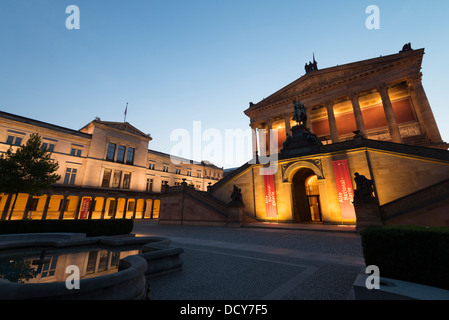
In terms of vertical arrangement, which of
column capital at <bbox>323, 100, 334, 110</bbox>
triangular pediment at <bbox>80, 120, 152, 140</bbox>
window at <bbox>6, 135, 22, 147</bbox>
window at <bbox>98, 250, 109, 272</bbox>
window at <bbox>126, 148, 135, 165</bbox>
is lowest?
window at <bbox>98, 250, 109, 272</bbox>

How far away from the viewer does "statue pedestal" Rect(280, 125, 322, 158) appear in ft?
67.1

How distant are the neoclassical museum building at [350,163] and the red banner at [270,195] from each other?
0.35ft

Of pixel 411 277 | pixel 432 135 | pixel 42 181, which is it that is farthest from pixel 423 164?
pixel 42 181

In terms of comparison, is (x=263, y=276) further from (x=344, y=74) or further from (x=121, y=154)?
(x=121, y=154)

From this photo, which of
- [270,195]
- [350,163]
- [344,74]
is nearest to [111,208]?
[270,195]

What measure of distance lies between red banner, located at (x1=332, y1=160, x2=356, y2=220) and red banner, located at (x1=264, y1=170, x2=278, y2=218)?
245 inches

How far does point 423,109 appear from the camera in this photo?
917 inches

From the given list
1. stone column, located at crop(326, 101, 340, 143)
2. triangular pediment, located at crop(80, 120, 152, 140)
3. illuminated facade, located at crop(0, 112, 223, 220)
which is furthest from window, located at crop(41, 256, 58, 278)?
triangular pediment, located at crop(80, 120, 152, 140)

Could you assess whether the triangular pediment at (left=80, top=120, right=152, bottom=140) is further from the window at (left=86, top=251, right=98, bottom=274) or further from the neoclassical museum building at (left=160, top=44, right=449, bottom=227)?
the window at (left=86, top=251, right=98, bottom=274)

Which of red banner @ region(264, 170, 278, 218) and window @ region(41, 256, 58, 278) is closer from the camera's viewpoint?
window @ region(41, 256, 58, 278)

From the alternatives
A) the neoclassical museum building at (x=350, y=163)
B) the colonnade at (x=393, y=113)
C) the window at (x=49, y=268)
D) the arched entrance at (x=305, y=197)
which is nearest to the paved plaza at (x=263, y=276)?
the window at (x=49, y=268)

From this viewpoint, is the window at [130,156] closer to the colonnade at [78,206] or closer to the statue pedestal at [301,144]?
the colonnade at [78,206]

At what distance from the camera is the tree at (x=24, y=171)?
19281 millimetres

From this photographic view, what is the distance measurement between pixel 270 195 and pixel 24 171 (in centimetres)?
2679
